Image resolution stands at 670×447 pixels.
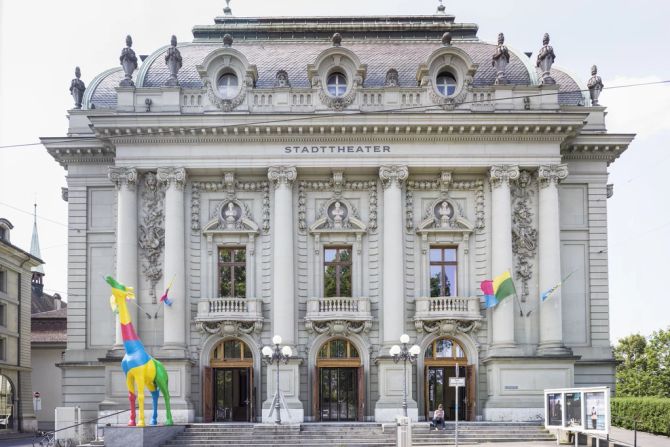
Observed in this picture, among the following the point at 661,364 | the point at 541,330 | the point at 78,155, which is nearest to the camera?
the point at 541,330

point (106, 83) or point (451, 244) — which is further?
point (106, 83)

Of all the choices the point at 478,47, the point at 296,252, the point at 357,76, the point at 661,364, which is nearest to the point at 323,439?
the point at 296,252

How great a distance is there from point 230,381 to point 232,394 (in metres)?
0.58

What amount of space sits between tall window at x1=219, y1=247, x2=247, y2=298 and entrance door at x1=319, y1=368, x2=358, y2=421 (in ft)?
16.8

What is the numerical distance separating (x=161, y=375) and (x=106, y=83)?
17373 mm

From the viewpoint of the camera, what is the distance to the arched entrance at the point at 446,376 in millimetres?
A: 39906

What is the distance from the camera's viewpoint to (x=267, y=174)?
133 feet

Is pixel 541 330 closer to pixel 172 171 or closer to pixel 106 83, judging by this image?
pixel 172 171

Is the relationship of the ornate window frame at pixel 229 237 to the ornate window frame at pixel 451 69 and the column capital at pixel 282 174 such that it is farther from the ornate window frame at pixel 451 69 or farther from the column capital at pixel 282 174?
the ornate window frame at pixel 451 69

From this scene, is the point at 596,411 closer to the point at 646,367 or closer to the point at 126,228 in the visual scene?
the point at 126,228

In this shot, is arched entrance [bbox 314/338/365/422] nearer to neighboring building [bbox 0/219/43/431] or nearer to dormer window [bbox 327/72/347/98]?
dormer window [bbox 327/72/347/98]

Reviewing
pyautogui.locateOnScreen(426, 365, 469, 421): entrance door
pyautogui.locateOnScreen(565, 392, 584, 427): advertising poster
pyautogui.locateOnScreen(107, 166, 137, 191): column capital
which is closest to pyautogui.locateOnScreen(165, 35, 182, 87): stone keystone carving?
pyautogui.locateOnScreen(107, 166, 137, 191): column capital

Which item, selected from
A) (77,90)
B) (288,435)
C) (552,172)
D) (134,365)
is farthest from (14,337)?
(552,172)

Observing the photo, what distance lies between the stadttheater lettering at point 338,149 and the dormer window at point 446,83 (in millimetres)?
3596
